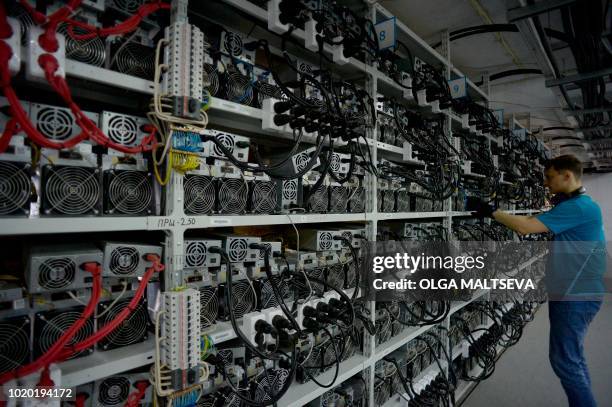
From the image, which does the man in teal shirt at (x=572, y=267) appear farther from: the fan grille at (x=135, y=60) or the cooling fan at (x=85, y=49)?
the cooling fan at (x=85, y=49)

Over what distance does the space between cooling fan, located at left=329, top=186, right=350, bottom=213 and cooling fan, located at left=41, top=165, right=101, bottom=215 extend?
0.92 metres

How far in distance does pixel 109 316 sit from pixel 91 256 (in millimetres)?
200

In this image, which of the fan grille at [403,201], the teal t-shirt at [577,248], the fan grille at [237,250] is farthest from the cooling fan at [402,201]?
the fan grille at [237,250]

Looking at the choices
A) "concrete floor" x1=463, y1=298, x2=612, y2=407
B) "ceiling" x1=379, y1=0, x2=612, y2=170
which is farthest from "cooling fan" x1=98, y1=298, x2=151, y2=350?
"concrete floor" x1=463, y1=298, x2=612, y2=407

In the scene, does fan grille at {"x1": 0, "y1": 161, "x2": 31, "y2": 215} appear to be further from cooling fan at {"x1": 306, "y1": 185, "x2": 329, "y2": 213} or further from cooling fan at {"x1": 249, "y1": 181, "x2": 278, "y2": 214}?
cooling fan at {"x1": 306, "y1": 185, "x2": 329, "y2": 213}

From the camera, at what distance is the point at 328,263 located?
1.53 meters

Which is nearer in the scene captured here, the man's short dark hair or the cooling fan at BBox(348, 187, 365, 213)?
the cooling fan at BBox(348, 187, 365, 213)

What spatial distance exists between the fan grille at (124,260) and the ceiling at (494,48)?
2.04 metres

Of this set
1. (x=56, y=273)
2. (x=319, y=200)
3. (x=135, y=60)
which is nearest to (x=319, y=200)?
(x=319, y=200)

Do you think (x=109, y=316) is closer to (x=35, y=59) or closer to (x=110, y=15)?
(x=35, y=59)

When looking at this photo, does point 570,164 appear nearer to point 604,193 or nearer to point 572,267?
point 572,267

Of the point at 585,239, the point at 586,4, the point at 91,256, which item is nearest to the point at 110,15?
the point at 91,256

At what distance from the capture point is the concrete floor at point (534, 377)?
2359mm

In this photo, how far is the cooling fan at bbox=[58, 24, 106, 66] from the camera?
822 mm
